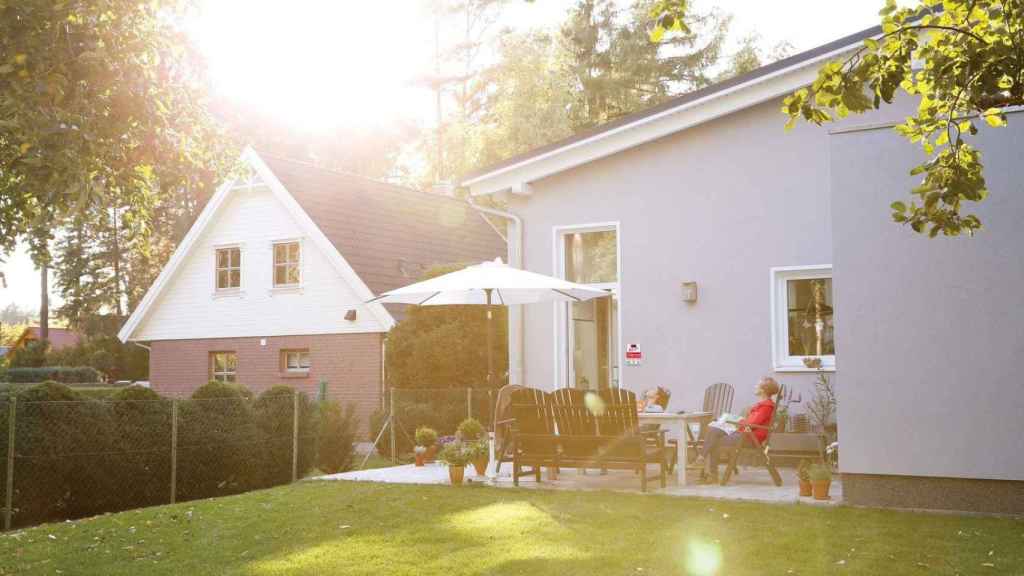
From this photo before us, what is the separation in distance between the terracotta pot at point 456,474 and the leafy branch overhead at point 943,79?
18.2 feet

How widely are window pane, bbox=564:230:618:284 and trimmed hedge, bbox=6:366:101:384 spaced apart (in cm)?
2113

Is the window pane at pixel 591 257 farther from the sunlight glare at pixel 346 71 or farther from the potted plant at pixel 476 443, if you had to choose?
the sunlight glare at pixel 346 71

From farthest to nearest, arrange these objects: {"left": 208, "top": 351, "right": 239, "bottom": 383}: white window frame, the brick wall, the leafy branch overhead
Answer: {"left": 208, "top": 351, "right": 239, "bottom": 383}: white window frame, the brick wall, the leafy branch overhead

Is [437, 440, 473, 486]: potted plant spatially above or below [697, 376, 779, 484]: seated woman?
below

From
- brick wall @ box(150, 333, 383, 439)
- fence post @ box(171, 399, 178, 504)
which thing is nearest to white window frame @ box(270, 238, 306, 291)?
brick wall @ box(150, 333, 383, 439)

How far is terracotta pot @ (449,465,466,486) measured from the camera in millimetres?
10914

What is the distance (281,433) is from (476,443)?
3.66 meters

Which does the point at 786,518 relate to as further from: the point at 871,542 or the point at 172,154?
the point at 172,154

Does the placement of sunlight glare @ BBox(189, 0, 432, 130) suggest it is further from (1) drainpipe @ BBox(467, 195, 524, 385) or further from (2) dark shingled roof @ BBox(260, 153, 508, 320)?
(1) drainpipe @ BBox(467, 195, 524, 385)

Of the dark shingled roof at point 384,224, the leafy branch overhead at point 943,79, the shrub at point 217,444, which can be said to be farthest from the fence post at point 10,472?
the dark shingled roof at point 384,224

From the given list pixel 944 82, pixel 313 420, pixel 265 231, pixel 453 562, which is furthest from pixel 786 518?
pixel 265 231

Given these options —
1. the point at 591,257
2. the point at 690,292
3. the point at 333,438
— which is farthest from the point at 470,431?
the point at 591,257

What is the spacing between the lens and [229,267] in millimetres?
25906

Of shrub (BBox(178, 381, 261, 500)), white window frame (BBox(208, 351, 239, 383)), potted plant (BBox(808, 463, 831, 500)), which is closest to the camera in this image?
potted plant (BBox(808, 463, 831, 500))
